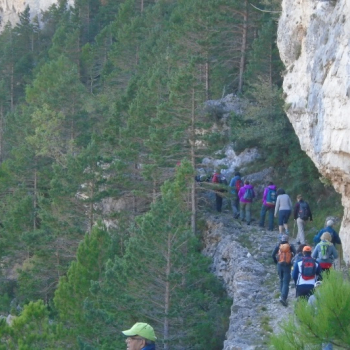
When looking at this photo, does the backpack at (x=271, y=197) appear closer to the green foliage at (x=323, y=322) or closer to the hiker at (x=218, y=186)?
the hiker at (x=218, y=186)

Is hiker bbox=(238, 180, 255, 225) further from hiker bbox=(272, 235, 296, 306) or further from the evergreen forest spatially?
hiker bbox=(272, 235, 296, 306)

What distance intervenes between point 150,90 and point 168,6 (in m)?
23.1

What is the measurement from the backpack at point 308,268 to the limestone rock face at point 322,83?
347cm

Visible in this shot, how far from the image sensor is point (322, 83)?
1536 centimetres

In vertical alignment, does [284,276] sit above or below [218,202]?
below

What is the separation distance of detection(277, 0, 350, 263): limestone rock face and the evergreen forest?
2.61 m

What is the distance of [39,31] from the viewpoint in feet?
199

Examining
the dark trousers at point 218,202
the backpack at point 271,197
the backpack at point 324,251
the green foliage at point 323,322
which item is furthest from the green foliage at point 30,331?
the dark trousers at point 218,202

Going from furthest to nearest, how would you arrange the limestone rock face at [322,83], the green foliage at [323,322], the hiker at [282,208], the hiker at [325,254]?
the hiker at [282,208]
the limestone rock face at [322,83]
the hiker at [325,254]
the green foliage at [323,322]

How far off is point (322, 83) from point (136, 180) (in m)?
11.3

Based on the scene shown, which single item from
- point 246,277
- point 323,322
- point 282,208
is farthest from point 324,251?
point 323,322

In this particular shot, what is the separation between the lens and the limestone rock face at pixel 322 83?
14.1m

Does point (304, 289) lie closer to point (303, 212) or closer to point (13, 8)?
point (303, 212)

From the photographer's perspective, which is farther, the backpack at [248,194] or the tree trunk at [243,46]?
the tree trunk at [243,46]
